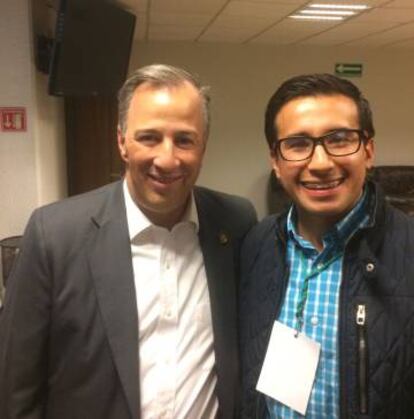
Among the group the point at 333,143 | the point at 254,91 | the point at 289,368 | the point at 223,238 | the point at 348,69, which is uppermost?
the point at 348,69

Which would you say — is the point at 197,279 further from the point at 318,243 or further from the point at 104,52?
the point at 104,52

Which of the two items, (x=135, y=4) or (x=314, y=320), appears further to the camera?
(x=135, y=4)

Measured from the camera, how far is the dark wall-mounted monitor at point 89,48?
3.17 m

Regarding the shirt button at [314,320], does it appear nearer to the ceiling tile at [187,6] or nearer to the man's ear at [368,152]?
the man's ear at [368,152]

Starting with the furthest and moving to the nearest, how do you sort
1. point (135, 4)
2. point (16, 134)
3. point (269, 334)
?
point (135, 4)
point (16, 134)
point (269, 334)

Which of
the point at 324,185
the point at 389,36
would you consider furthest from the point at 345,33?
the point at 324,185

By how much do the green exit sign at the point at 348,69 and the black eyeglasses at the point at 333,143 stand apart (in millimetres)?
→ 6161

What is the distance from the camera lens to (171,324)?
1.41 metres

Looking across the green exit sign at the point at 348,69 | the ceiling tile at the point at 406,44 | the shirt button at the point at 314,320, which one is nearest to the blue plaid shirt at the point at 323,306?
A: the shirt button at the point at 314,320

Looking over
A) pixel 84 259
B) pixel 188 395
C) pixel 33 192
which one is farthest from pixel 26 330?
pixel 33 192

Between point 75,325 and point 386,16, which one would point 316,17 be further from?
point 75,325

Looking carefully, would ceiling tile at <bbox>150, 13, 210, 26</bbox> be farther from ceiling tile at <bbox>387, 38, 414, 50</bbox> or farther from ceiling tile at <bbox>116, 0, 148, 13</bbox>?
ceiling tile at <bbox>387, 38, 414, 50</bbox>

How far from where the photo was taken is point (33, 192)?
3.34 meters

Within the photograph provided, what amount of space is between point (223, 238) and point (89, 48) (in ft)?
8.16
